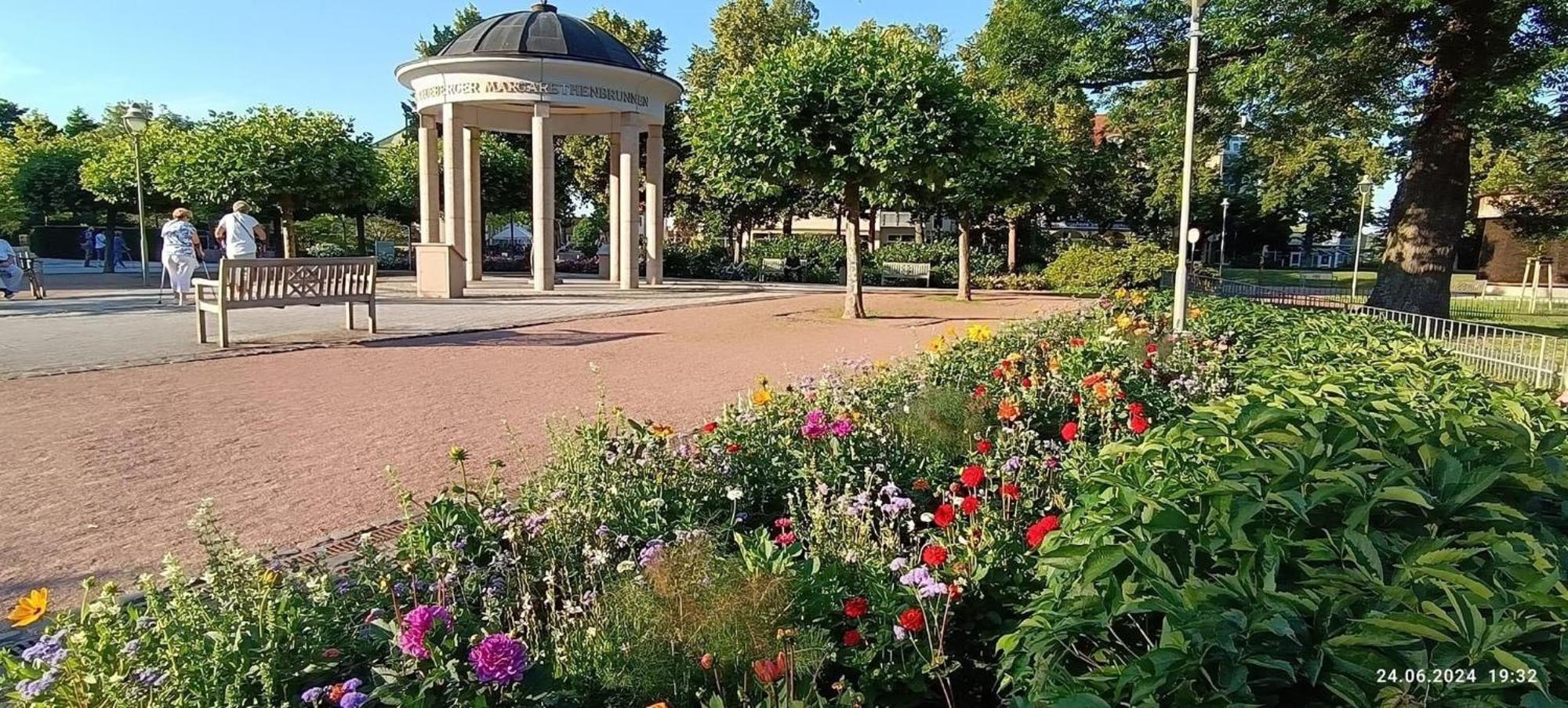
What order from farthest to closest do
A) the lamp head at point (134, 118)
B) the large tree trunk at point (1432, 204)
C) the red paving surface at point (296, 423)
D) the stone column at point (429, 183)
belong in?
the lamp head at point (134, 118), the stone column at point (429, 183), the large tree trunk at point (1432, 204), the red paving surface at point (296, 423)

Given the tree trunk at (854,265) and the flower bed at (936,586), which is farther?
the tree trunk at (854,265)

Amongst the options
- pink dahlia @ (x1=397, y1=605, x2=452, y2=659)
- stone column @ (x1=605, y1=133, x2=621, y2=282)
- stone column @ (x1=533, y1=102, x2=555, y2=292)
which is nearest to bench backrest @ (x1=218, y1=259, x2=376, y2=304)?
pink dahlia @ (x1=397, y1=605, x2=452, y2=659)

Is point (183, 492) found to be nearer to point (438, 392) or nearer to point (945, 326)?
point (438, 392)

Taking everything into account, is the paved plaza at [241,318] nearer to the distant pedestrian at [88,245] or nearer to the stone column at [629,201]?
the stone column at [629,201]

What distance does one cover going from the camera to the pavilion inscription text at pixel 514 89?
778 inches

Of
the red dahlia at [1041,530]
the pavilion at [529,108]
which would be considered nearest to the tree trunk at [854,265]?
the pavilion at [529,108]

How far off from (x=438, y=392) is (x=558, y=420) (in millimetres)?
1736

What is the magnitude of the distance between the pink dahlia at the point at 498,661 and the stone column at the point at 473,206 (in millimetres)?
21233

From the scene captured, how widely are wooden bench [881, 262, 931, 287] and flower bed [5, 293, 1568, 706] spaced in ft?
85.3

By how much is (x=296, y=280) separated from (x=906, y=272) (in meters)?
22.2

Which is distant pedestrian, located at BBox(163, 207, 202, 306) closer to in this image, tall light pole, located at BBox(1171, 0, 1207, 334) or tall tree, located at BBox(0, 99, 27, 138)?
tall light pole, located at BBox(1171, 0, 1207, 334)

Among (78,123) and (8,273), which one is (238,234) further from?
(78,123)

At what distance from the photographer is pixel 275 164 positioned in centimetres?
2369

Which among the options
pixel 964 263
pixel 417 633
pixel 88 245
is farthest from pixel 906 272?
pixel 88 245
